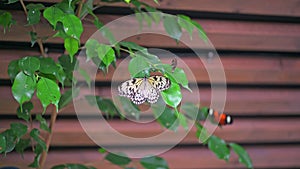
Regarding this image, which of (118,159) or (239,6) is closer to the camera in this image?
(118,159)

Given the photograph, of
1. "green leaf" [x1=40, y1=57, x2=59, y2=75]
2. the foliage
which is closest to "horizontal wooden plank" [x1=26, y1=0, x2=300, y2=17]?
the foliage

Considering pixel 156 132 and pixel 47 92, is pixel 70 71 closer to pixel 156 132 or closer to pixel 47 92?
pixel 47 92

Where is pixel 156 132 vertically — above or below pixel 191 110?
below

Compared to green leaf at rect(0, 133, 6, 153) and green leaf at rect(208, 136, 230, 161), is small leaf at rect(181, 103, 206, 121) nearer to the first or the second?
green leaf at rect(208, 136, 230, 161)

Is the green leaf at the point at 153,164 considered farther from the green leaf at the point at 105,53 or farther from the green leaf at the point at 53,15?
the green leaf at the point at 53,15

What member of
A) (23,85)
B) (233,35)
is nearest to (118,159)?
(23,85)
